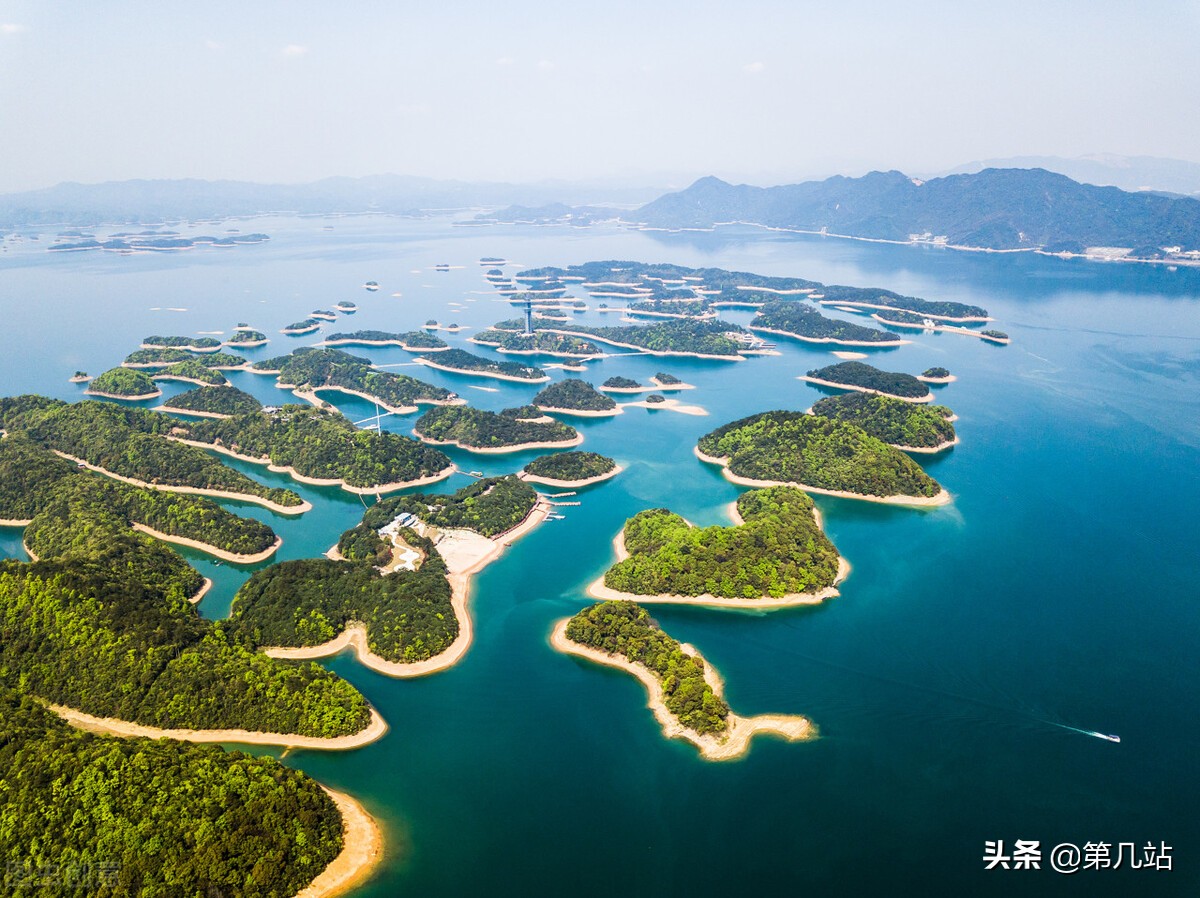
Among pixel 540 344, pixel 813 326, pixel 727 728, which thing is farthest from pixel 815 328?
pixel 727 728


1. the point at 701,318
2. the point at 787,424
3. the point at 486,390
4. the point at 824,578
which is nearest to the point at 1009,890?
the point at 824,578

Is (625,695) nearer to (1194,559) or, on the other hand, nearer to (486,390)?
(1194,559)

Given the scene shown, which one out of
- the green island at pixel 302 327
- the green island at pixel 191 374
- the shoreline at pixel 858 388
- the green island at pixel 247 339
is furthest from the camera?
the green island at pixel 302 327

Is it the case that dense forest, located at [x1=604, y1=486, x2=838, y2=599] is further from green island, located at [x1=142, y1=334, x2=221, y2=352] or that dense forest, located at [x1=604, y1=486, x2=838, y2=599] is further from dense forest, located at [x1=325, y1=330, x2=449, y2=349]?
green island, located at [x1=142, y1=334, x2=221, y2=352]

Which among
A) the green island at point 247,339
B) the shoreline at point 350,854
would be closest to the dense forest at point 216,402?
the green island at point 247,339

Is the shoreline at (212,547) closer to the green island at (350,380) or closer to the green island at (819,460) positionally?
the green island at (350,380)
